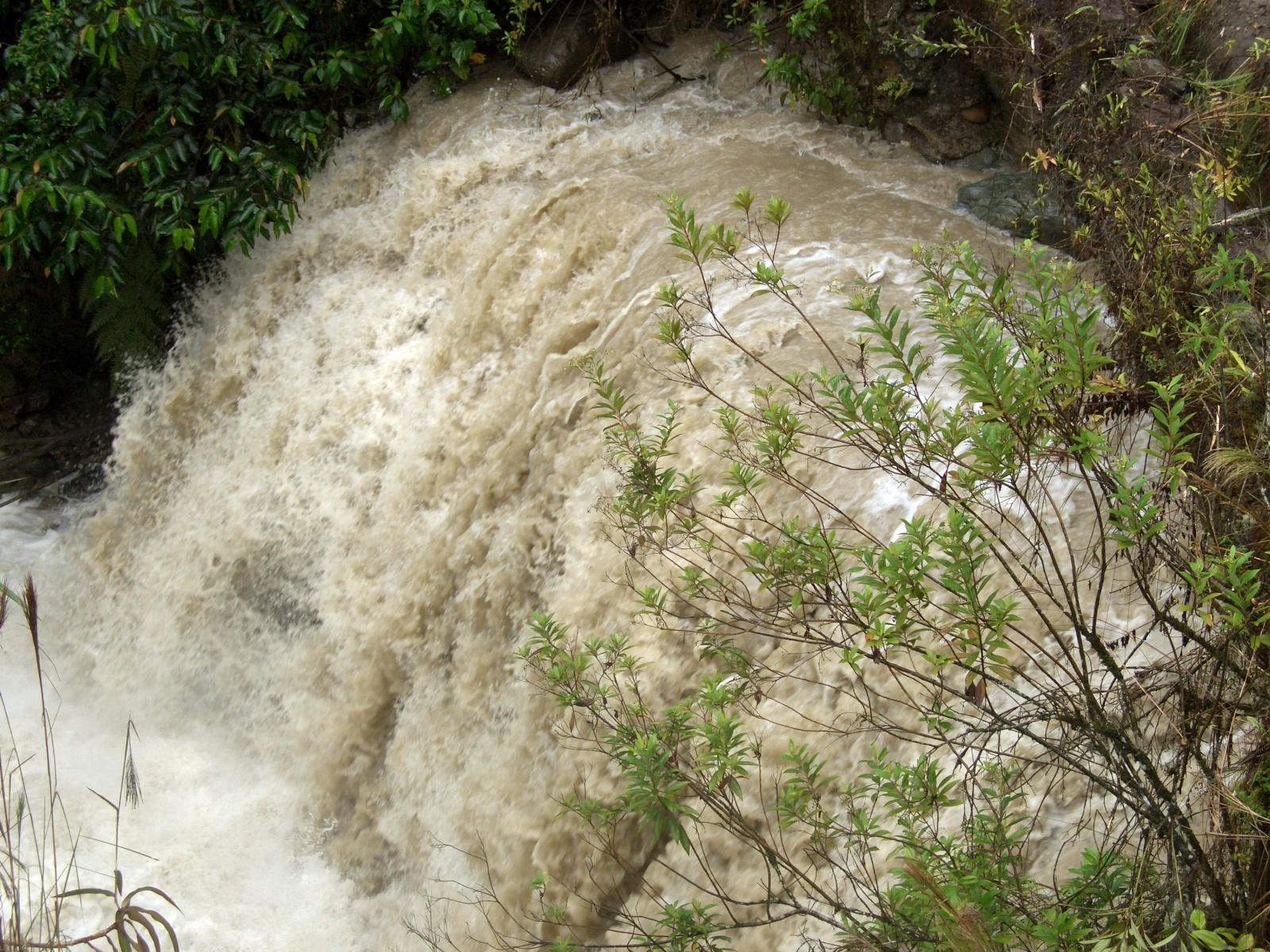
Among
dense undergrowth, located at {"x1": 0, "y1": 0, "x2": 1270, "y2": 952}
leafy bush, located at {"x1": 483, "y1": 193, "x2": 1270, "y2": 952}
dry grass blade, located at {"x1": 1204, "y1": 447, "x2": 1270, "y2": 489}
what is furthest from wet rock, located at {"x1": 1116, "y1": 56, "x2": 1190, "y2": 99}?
dry grass blade, located at {"x1": 1204, "y1": 447, "x2": 1270, "y2": 489}

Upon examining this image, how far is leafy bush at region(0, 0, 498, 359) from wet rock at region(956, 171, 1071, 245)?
8.58ft

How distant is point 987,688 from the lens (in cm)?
218

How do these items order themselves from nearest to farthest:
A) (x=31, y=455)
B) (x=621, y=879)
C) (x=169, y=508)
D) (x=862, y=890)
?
1. (x=862, y=890)
2. (x=621, y=879)
3. (x=169, y=508)
4. (x=31, y=455)

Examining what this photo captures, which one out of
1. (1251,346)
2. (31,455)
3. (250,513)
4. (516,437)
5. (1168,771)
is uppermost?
(1251,346)

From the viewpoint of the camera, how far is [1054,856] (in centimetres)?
213

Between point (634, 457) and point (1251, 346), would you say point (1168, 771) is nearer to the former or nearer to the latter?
point (1251, 346)

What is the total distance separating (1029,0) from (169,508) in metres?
4.46

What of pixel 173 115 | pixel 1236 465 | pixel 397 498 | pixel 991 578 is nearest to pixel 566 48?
pixel 173 115

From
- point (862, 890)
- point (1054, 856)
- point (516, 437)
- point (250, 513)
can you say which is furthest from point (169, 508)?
point (1054, 856)

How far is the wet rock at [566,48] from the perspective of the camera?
577cm

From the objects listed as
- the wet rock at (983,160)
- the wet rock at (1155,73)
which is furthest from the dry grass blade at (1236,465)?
the wet rock at (983,160)

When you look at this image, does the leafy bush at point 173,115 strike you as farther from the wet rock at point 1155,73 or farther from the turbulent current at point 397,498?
the wet rock at point 1155,73

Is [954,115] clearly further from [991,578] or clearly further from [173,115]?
[173,115]

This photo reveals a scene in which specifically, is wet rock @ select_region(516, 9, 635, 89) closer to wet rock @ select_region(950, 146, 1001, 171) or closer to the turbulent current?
the turbulent current
